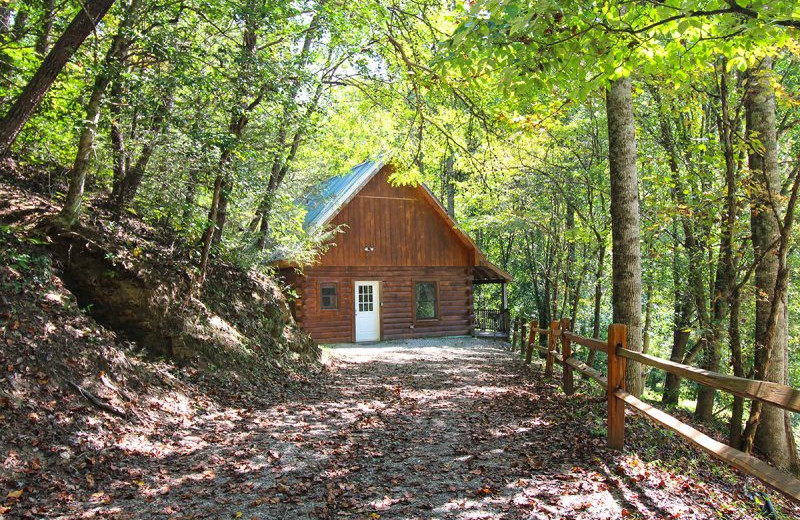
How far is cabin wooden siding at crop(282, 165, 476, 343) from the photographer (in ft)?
61.6

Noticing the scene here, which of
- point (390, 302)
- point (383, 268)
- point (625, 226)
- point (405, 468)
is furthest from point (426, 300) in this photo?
point (405, 468)

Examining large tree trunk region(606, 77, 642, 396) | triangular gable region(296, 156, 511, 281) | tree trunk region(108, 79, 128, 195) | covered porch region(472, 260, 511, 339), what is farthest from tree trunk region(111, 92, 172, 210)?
covered porch region(472, 260, 511, 339)

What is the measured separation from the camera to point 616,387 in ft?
17.3

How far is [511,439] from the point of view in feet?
19.2

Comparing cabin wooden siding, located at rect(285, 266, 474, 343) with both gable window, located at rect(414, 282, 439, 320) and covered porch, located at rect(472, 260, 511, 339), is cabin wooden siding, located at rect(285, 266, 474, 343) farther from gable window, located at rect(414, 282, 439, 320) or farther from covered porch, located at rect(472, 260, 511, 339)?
covered porch, located at rect(472, 260, 511, 339)

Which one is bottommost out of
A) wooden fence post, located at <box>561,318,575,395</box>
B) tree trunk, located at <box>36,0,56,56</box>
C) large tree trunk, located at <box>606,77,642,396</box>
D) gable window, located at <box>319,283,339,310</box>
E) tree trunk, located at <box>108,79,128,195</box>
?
wooden fence post, located at <box>561,318,575,395</box>

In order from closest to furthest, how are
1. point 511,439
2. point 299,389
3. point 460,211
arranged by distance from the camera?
point 511,439
point 299,389
point 460,211

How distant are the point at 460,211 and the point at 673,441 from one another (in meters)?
28.3

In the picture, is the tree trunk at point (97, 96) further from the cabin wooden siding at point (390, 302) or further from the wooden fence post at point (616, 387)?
the cabin wooden siding at point (390, 302)

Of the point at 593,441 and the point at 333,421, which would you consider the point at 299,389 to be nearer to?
the point at 333,421

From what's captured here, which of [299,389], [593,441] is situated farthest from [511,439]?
[299,389]

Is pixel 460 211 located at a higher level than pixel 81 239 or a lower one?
higher

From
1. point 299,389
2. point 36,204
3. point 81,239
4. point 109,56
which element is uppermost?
point 109,56

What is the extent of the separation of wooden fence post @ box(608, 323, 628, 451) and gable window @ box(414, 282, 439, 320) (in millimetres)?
15431
